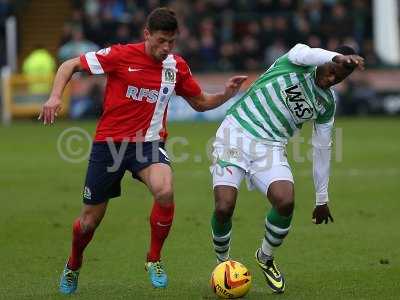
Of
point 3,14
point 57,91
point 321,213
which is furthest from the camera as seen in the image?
point 3,14

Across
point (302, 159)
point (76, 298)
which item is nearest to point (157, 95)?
point (76, 298)

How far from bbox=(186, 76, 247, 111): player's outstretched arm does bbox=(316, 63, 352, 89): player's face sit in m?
0.88

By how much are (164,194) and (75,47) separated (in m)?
20.0

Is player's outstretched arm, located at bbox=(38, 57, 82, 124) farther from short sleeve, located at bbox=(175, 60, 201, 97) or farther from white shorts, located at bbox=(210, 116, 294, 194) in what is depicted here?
white shorts, located at bbox=(210, 116, 294, 194)

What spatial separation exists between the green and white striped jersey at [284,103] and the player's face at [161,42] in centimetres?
81

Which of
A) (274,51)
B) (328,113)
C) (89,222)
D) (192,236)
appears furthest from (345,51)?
(274,51)

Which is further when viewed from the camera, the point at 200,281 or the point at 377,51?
the point at 377,51

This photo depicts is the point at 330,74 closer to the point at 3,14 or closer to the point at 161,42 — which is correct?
the point at 161,42

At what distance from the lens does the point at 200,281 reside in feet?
28.9

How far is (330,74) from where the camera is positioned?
8.09 meters

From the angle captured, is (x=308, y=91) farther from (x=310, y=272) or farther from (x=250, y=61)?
(x=250, y=61)

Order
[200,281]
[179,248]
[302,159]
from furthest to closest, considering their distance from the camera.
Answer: [302,159] < [179,248] < [200,281]

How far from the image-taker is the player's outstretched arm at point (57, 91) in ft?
25.7

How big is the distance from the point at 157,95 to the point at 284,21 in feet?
67.4
